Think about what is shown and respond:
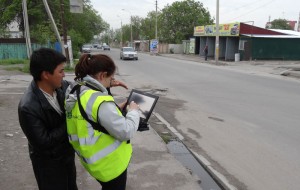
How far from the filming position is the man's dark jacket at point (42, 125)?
2244 millimetres

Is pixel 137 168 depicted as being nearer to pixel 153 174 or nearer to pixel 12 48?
pixel 153 174

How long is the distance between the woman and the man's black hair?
17 cm

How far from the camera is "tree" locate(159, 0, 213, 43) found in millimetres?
55812

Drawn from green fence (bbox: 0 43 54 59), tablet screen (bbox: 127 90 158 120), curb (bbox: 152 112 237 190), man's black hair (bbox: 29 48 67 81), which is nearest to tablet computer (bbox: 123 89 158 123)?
tablet screen (bbox: 127 90 158 120)

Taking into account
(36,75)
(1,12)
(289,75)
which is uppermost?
(1,12)

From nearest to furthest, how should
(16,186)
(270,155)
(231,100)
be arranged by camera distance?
(16,186)
(270,155)
(231,100)

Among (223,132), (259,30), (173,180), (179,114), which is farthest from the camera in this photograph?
(259,30)

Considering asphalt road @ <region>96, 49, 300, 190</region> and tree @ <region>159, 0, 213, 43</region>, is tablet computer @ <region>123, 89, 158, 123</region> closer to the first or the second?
asphalt road @ <region>96, 49, 300, 190</region>

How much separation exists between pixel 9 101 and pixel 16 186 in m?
6.40

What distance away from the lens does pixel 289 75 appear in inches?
804

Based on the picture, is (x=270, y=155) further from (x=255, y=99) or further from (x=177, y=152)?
(x=255, y=99)

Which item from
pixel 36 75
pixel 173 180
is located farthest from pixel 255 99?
pixel 36 75

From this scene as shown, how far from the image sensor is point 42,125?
228 centimetres

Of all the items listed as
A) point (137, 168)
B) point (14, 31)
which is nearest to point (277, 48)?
point (137, 168)
